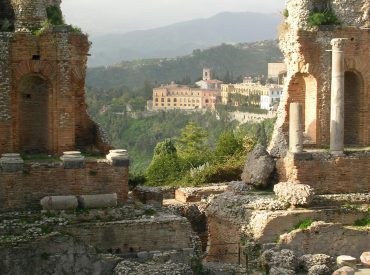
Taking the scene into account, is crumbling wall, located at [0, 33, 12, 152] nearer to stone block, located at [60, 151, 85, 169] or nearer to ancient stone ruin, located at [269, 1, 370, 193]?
stone block, located at [60, 151, 85, 169]

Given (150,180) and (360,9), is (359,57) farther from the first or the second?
(150,180)

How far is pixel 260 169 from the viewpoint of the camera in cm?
2322

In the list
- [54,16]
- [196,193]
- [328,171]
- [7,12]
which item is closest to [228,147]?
[196,193]

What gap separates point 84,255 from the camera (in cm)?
1816

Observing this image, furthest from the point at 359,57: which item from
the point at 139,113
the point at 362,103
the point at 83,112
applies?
the point at 139,113

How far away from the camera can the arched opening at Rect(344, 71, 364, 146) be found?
24609 mm

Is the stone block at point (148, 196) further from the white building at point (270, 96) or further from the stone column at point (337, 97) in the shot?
the white building at point (270, 96)

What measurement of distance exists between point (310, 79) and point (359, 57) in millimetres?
1601

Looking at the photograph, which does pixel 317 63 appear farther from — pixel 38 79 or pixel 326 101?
pixel 38 79

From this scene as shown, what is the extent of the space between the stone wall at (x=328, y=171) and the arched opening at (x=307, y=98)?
1.81m

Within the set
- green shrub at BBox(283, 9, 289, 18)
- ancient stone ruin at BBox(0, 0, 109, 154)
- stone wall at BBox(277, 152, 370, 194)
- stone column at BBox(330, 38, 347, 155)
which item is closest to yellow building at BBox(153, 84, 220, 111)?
green shrub at BBox(283, 9, 289, 18)

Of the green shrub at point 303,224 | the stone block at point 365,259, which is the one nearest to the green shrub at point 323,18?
the green shrub at point 303,224

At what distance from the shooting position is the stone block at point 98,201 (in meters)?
19.6

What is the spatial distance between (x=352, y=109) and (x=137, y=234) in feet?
30.4
